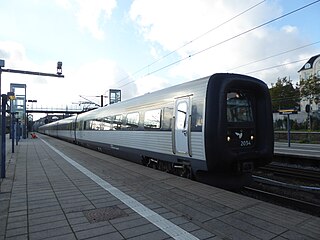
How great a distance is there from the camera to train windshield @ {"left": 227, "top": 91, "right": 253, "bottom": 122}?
7.12m

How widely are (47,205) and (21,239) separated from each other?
156 centimetres

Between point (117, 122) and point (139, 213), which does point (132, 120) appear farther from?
point (139, 213)

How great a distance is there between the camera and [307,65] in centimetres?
6144

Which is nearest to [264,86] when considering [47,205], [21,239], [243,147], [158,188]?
[243,147]

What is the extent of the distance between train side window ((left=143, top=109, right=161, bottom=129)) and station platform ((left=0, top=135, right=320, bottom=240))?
2292 millimetres

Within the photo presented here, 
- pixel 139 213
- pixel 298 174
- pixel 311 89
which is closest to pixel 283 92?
pixel 311 89

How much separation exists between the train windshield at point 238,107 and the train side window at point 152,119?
8.57ft

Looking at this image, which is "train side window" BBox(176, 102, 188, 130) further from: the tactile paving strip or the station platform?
the tactile paving strip

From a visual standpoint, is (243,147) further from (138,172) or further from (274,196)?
(138,172)

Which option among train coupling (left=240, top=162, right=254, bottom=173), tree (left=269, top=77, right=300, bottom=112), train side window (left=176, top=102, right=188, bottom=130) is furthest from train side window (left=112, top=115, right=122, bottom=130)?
tree (left=269, top=77, right=300, bottom=112)

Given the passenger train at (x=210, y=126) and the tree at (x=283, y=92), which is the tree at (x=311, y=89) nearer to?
the tree at (x=283, y=92)

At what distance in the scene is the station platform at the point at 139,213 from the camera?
3.97 meters

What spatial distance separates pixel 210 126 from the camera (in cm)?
662

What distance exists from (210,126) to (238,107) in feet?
4.03
